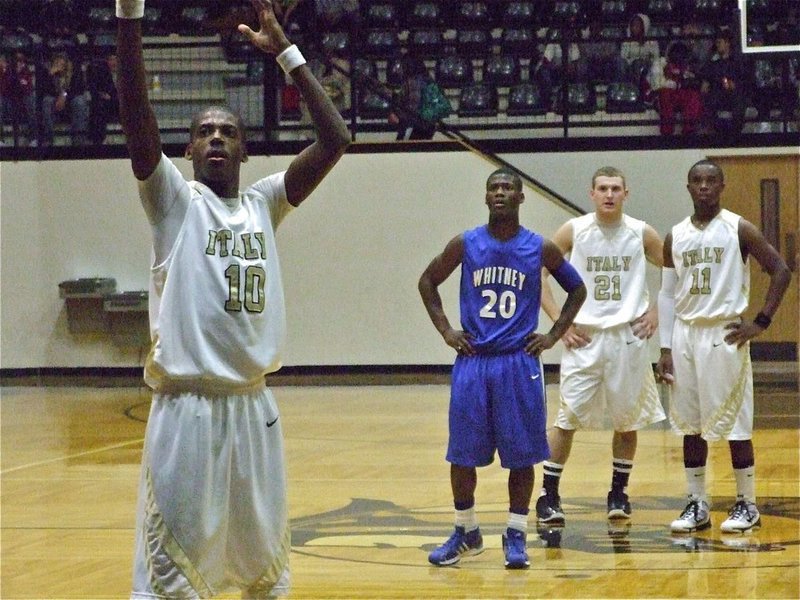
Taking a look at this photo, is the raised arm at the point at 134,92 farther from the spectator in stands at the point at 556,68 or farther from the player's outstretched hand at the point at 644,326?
the spectator in stands at the point at 556,68

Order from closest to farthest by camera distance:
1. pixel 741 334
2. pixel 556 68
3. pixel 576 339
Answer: pixel 741 334
pixel 576 339
pixel 556 68

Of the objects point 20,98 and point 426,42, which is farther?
point 426,42

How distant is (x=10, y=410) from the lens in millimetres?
14312

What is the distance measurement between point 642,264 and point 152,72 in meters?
11.8

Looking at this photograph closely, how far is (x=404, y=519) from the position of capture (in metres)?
7.61

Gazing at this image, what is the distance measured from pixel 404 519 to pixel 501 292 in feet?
5.91

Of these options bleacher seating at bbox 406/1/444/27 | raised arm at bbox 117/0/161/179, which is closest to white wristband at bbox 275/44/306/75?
raised arm at bbox 117/0/161/179

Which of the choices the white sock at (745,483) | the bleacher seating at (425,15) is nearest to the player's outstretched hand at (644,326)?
the white sock at (745,483)

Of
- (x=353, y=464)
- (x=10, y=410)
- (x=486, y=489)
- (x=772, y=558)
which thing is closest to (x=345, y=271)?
(x=10, y=410)

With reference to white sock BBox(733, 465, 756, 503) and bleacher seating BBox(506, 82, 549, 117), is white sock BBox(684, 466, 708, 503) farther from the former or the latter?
bleacher seating BBox(506, 82, 549, 117)

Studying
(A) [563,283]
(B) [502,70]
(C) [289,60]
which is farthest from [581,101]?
(C) [289,60]

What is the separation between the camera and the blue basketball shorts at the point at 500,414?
6336 mm

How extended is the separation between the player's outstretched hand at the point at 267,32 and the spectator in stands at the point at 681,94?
13.5 m

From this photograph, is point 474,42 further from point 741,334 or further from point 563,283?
point 563,283
